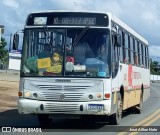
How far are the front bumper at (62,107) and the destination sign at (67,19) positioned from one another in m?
2.14

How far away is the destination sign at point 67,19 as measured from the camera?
12.0 meters

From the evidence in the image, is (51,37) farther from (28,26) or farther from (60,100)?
(60,100)

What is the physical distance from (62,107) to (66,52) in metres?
1.46

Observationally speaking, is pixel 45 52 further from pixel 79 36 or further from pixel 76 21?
pixel 76 21

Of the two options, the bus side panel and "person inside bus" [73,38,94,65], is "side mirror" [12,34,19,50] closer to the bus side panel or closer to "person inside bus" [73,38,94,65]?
"person inside bus" [73,38,94,65]

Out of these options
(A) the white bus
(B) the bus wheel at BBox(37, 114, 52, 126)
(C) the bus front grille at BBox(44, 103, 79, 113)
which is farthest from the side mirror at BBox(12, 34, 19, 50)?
(B) the bus wheel at BBox(37, 114, 52, 126)

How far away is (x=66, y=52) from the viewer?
38.8 feet

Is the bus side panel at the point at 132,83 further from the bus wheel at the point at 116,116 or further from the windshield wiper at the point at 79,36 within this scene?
the windshield wiper at the point at 79,36

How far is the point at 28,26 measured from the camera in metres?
12.2

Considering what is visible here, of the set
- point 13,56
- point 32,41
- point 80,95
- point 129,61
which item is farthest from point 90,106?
point 13,56

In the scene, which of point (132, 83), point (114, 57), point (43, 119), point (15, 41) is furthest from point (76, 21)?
point (132, 83)

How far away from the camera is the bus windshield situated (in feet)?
38.4

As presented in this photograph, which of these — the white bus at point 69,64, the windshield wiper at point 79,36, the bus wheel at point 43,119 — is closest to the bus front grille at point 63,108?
the white bus at point 69,64

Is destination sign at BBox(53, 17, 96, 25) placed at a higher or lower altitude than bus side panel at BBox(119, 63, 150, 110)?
higher
